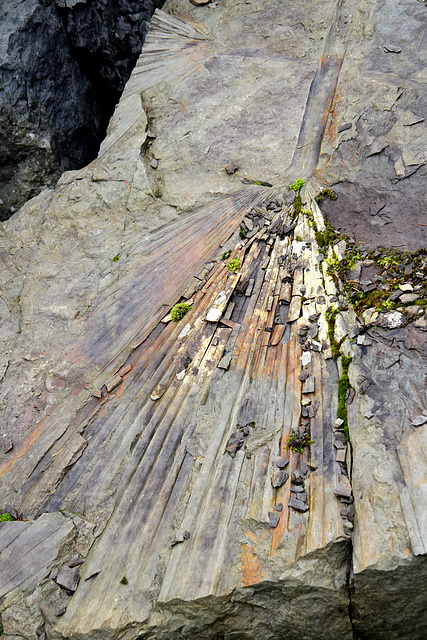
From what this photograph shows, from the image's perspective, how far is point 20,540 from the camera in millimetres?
4344

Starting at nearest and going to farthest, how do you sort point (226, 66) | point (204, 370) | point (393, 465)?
point (393, 465) < point (204, 370) < point (226, 66)

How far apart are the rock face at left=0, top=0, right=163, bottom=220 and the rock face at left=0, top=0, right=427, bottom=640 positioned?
163 cm

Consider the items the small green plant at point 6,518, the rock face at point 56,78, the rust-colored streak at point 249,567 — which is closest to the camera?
the rust-colored streak at point 249,567

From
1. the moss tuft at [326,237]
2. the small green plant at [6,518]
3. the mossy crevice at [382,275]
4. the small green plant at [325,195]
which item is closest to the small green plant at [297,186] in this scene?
the small green plant at [325,195]

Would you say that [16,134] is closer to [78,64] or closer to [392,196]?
[78,64]

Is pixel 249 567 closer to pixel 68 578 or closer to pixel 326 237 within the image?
pixel 68 578

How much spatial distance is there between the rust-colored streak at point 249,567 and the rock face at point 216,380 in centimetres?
2

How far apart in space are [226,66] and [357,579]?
678 cm

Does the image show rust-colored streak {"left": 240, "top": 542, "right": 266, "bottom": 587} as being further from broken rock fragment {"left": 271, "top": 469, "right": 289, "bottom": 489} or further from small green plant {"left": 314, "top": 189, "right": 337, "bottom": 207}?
small green plant {"left": 314, "top": 189, "right": 337, "bottom": 207}

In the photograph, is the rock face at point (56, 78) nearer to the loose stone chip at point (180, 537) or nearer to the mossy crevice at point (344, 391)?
the mossy crevice at point (344, 391)

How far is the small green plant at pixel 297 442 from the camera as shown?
4.27 meters

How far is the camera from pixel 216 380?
4.85 meters

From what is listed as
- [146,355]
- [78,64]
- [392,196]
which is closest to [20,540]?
[146,355]

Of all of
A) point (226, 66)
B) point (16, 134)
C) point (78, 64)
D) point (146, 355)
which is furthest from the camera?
point (78, 64)
